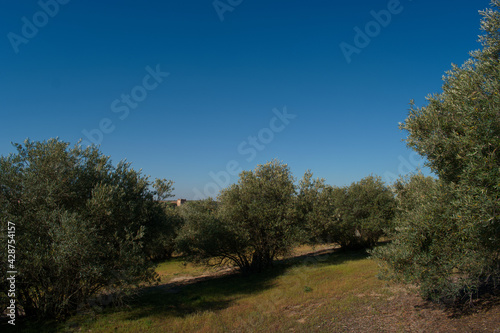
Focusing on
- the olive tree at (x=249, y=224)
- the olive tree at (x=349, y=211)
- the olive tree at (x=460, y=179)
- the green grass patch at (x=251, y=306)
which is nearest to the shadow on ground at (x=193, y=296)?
the green grass patch at (x=251, y=306)

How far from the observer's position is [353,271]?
2377cm

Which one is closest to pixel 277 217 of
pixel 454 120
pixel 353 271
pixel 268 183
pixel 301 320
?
pixel 268 183

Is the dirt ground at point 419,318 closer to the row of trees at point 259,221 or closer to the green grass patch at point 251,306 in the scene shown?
the green grass patch at point 251,306

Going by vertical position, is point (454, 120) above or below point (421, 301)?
above

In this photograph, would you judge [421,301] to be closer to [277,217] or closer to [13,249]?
[277,217]

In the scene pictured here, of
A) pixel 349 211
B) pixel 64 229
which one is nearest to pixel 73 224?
pixel 64 229

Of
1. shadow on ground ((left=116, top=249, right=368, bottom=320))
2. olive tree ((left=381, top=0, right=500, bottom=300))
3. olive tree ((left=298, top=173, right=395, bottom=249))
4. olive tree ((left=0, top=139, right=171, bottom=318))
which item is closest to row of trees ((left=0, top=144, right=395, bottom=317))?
olive tree ((left=0, top=139, right=171, bottom=318))

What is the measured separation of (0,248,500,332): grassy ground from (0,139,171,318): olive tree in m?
2.11

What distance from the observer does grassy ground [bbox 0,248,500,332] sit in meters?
11.3

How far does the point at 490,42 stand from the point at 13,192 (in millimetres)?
22532

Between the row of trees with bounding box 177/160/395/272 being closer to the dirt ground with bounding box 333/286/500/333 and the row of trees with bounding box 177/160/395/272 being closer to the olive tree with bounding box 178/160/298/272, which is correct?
the olive tree with bounding box 178/160/298/272

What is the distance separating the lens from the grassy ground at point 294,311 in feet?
37.2

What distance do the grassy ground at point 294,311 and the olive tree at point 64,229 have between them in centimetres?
211

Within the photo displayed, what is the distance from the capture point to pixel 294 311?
15.3 m
